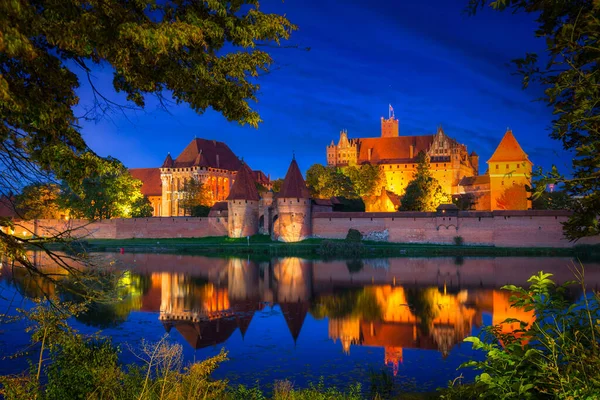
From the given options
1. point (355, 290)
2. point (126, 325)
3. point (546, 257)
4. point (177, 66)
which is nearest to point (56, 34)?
point (177, 66)

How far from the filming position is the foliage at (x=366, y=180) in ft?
185

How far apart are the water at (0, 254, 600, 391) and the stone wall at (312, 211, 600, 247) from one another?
7650mm

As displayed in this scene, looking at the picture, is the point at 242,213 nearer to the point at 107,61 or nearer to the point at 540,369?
the point at 107,61

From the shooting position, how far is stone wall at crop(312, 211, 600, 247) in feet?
111

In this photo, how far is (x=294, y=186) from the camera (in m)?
38.3

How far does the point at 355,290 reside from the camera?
19094 millimetres

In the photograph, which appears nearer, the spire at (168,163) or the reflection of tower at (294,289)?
the reflection of tower at (294,289)

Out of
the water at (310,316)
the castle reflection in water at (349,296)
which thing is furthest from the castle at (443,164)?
the water at (310,316)

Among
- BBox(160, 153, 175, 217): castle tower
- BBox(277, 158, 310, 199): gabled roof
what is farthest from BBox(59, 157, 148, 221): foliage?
BBox(277, 158, 310, 199): gabled roof

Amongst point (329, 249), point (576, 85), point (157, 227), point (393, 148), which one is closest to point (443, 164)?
point (393, 148)

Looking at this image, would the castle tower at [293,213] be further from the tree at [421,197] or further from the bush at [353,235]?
the tree at [421,197]

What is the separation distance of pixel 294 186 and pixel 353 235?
228 inches

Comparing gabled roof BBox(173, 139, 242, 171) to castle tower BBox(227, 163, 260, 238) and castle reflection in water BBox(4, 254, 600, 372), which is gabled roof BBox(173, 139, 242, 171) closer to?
castle tower BBox(227, 163, 260, 238)

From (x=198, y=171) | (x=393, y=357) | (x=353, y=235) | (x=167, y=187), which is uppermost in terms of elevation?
(x=198, y=171)
